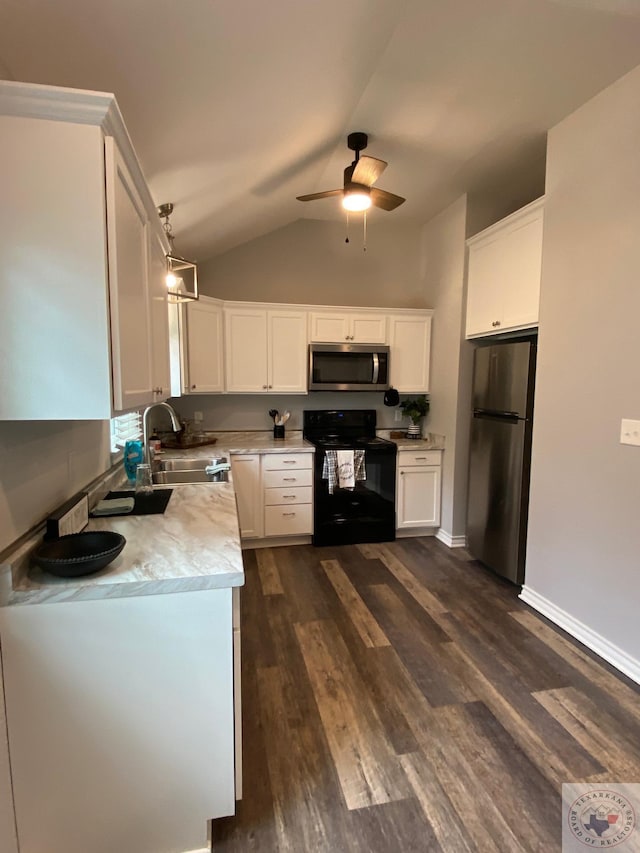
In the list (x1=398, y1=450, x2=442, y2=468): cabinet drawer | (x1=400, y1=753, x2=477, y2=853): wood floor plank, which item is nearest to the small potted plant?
(x1=398, y1=450, x2=442, y2=468): cabinet drawer

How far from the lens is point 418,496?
147 inches

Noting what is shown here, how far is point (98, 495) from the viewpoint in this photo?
192cm

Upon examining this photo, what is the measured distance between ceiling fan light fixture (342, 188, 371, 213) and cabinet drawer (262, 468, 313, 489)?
6.44ft

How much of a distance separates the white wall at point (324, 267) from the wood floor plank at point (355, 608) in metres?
2.46

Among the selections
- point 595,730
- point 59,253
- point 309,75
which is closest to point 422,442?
point 595,730

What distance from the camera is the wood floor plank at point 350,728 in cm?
147

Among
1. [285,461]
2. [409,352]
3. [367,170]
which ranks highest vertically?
[367,170]

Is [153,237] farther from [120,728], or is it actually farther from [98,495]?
[120,728]

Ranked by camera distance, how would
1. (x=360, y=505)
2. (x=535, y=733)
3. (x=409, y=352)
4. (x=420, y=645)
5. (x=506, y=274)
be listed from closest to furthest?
(x=535, y=733)
(x=420, y=645)
(x=506, y=274)
(x=360, y=505)
(x=409, y=352)

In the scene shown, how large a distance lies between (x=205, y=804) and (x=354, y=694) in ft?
2.66

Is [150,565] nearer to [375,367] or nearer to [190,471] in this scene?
[190,471]

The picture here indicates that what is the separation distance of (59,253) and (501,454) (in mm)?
2788

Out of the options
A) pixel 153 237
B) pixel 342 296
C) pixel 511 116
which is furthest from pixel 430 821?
pixel 342 296

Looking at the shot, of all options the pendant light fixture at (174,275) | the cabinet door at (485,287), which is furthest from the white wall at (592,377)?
the pendant light fixture at (174,275)
